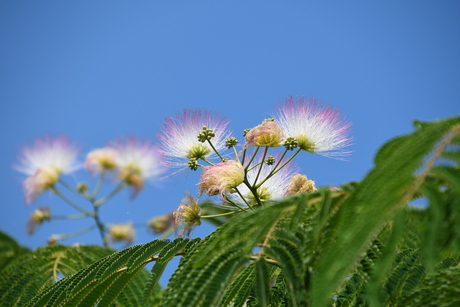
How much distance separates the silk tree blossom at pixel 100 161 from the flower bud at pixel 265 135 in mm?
3549

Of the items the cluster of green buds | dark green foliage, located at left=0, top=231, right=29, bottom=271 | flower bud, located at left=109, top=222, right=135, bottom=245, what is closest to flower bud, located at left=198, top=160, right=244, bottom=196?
the cluster of green buds

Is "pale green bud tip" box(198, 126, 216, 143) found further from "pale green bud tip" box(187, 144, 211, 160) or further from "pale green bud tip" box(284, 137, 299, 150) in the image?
"pale green bud tip" box(284, 137, 299, 150)

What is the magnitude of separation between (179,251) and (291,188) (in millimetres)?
459

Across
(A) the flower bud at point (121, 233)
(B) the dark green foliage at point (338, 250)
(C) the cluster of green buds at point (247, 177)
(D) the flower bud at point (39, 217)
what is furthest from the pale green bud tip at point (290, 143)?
(D) the flower bud at point (39, 217)

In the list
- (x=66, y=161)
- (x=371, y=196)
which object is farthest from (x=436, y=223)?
(x=66, y=161)

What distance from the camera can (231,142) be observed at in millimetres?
2033

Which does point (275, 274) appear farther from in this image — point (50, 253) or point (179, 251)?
point (50, 253)

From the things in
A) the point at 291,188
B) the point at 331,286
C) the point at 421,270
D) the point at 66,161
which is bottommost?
the point at 331,286

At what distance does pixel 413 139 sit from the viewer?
1.08 metres

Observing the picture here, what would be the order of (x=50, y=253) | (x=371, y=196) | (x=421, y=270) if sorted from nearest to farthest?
1. (x=371, y=196)
2. (x=421, y=270)
3. (x=50, y=253)

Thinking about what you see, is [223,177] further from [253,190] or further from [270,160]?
[270,160]

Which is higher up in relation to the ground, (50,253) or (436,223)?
(50,253)

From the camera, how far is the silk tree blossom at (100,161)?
5.29 meters

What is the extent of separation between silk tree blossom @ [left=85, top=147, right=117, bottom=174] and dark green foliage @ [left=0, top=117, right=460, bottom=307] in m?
3.60
